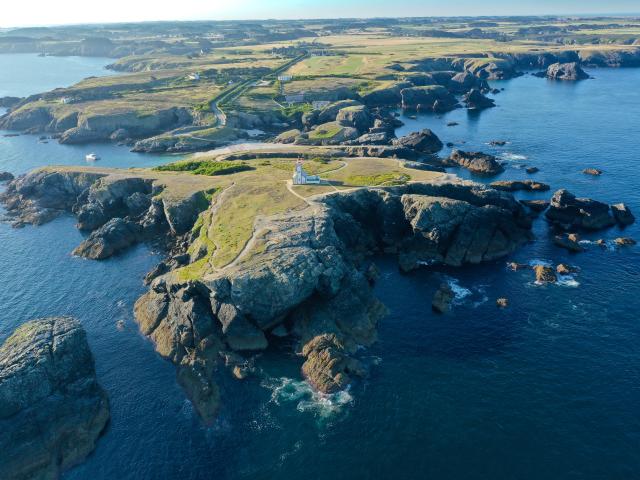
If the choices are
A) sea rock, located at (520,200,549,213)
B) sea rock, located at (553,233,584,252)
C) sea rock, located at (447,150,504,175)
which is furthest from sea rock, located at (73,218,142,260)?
Result: sea rock, located at (447,150,504,175)

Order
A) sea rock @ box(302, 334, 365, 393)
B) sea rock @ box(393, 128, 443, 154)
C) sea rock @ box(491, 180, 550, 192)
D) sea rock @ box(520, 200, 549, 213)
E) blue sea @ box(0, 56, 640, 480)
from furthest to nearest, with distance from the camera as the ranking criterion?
sea rock @ box(393, 128, 443, 154) → sea rock @ box(491, 180, 550, 192) → sea rock @ box(520, 200, 549, 213) → sea rock @ box(302, 334, 365, 393) → blue sea @ box(0, 56, 640, 480)

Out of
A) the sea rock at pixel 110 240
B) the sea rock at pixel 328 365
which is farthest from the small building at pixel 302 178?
the sea rock at pixel 328 365

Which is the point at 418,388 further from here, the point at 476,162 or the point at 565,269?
the point at 476,162

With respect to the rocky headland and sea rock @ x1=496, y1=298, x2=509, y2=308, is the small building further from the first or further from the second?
sea rock @ x1=496, y1=298, x2=509, y2=308

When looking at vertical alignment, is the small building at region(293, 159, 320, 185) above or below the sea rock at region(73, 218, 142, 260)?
above

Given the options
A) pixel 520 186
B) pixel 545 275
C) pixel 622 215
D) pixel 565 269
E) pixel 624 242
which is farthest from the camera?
pixel 520 186

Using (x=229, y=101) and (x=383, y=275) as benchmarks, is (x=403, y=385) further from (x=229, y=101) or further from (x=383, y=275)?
(x=229, y=101)

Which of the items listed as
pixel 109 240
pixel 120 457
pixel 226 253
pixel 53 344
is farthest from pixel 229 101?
pixel 120 457

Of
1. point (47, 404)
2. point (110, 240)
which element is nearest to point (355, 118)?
point (110, 240)
